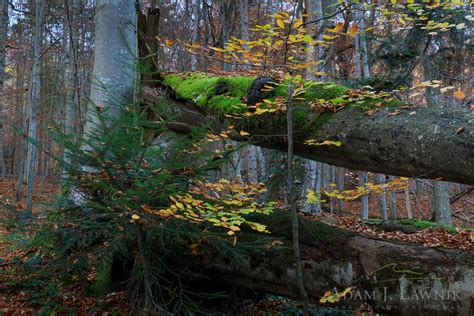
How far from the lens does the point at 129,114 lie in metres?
3.08

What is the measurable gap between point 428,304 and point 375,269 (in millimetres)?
511

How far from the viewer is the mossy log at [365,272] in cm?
311

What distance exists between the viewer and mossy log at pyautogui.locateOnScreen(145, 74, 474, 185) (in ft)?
9.16

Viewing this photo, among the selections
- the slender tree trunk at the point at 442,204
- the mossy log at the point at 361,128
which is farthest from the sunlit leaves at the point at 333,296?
the slender tree trunk at the point at 442,204

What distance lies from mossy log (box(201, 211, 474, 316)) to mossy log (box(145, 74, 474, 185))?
0.83 metres

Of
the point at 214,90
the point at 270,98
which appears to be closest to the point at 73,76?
the point at 214,90

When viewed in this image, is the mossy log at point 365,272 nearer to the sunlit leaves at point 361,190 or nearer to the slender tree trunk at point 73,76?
the sunlit leaves at point 361,190

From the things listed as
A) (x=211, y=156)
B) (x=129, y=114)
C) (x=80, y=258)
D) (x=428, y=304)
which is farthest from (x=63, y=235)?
(x=428, y=304)

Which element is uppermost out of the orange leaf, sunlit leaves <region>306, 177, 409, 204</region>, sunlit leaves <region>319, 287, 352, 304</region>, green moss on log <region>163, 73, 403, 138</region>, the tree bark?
the tree bark

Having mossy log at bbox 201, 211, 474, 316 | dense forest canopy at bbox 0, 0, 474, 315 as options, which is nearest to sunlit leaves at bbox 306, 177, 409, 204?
dense forest canopy at bbox 0, 0, 474, 315

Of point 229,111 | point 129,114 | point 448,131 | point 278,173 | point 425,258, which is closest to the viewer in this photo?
point 448,131

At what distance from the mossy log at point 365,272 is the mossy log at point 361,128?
0.83 meters

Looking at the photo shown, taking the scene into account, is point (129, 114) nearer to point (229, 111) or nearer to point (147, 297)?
point (229, 111)

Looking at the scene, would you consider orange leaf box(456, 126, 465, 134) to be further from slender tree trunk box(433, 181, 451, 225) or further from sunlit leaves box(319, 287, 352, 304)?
slender tree trunk box(433, 181, 451, 225)
